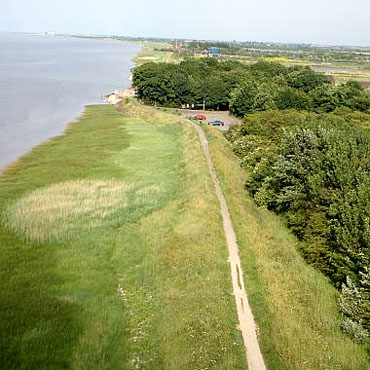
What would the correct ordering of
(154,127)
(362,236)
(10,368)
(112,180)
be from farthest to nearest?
(154,127) → (112,180) → (362,236) → (10,368)

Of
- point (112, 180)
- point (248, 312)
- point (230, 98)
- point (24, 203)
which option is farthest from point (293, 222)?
point (230, 98)

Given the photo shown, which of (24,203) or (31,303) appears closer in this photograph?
(31,303)

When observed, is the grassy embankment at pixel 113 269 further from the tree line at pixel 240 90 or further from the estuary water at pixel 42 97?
the tree line at pixel 240 90

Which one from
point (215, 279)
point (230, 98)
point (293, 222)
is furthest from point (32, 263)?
point (230, 98)

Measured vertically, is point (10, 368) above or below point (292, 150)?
below

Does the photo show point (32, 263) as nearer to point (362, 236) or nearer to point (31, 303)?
Answer: point (31, 303)

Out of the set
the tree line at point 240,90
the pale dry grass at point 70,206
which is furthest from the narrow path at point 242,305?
the tree line at point 240,90

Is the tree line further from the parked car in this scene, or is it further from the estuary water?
the estuary water

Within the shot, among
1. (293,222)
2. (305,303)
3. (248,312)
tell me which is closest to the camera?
(248,312)
